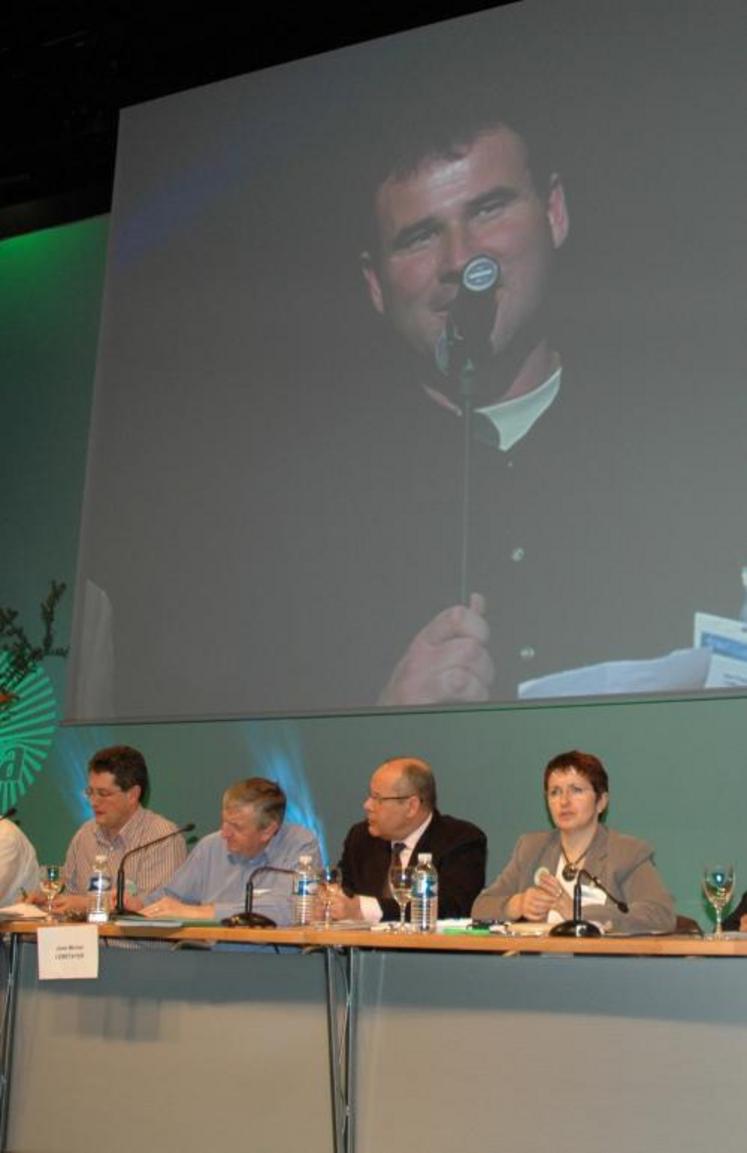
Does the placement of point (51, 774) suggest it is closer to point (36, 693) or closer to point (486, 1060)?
point (36, 693)

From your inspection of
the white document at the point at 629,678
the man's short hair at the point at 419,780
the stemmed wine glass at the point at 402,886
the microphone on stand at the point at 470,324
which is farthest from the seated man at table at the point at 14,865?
the microphone on stand at the point at 470,324

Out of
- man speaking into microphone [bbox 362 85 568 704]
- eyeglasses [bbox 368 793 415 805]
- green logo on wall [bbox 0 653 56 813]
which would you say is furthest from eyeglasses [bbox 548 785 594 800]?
green logo on wall [bbox 0 653 56 813]

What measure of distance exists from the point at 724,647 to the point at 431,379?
1342 mm

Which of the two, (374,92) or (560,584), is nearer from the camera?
(560,584)

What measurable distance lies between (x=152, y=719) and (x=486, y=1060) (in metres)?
2.59

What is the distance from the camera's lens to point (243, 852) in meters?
4.39

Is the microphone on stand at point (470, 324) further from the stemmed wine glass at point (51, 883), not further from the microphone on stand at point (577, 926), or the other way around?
the microphone on stand at point (577, 926)

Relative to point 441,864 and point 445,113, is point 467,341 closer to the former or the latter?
point 445,113

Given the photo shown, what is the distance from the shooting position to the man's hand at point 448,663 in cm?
490

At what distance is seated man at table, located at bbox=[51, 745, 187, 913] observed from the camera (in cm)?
473

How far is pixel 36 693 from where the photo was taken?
660 cm

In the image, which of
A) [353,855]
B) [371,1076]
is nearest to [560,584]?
[353,855]

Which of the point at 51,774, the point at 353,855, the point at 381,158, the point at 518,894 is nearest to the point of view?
the point at 518,894

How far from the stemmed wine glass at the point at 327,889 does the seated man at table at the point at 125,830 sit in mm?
850
